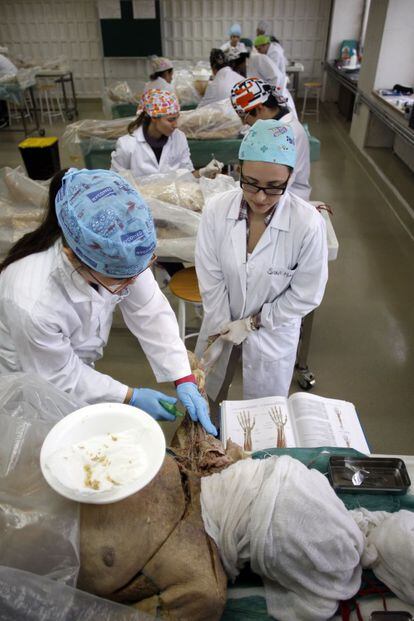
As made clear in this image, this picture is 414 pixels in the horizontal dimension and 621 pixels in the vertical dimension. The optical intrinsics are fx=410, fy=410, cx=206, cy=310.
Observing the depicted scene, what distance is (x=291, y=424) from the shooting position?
1428 mm

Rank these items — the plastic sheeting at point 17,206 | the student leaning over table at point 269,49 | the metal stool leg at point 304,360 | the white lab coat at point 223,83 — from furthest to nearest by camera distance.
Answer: the student leaning over table at point 269,49 < the white lab coat at point 223,83 < the plastic sheeting at point 17,206 < the metal stool leg at point 304,360

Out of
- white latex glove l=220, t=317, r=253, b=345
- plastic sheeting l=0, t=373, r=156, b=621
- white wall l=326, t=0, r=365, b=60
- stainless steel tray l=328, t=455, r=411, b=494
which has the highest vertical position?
white wall l=326, t=0, r=365, b=60

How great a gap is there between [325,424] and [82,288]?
0.92m

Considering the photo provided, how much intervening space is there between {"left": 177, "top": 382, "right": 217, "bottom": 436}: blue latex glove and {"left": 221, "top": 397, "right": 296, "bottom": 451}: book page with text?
54 millimetres

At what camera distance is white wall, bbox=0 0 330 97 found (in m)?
8.15

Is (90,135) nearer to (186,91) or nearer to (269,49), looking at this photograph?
(186,91)

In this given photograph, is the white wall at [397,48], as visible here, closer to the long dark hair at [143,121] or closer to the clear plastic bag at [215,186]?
the long dark hair at [143,121]

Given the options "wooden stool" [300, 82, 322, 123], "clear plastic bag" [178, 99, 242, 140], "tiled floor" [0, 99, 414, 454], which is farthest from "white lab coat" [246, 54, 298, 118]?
"wooden stool" [300, 82, 322, 123]

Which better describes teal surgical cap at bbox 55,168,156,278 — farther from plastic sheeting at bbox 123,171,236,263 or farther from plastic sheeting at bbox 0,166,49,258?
plastic sheeting at bbox 0,166,49,258

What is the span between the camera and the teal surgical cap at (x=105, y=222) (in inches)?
40.4

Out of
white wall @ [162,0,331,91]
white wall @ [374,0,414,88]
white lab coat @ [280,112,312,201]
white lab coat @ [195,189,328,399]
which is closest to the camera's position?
white lab coat @ [195,189,328,399]

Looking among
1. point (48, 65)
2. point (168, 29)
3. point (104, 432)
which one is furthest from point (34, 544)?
point (168, 29)

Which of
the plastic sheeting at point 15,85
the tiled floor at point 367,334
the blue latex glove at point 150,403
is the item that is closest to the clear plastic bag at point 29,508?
the blue latex glove at point 150,403

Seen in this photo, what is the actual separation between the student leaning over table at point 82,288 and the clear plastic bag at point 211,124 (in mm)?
3077
